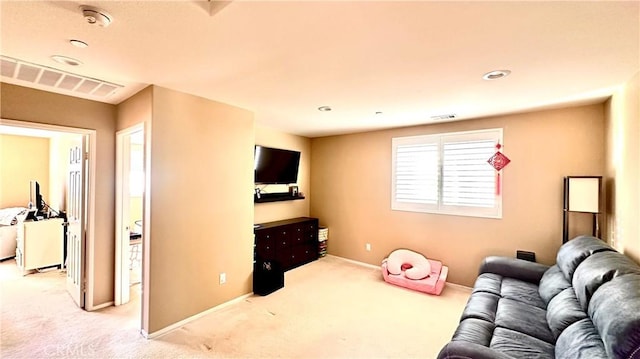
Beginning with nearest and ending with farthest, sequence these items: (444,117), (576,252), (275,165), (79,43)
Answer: (79,43)
(576,252)
(444,117)
(275,165)

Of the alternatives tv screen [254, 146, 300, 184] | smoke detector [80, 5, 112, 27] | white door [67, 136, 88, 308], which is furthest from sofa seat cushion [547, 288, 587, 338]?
white door [67, 136, 88, 308]

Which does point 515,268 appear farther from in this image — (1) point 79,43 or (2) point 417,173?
(1) point 79,43

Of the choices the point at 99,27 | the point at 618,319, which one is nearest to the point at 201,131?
the point at 99,27

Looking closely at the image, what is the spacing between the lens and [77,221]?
130 inches

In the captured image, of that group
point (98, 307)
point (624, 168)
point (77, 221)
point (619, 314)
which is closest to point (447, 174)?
point (624, 168)

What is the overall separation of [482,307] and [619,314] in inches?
42.5

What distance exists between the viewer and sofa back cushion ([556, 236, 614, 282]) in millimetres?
2266

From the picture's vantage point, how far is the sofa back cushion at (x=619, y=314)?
3.97ft

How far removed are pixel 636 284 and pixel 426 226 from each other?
281 cm

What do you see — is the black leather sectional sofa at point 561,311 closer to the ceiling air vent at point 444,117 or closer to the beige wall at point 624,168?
the beige wall at point 624,168

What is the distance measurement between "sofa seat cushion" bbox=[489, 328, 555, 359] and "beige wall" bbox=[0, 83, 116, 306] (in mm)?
3963

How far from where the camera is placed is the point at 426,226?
4.31 m

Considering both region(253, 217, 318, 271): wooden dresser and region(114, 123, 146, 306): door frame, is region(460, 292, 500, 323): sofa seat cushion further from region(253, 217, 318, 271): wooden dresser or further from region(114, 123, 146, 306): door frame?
region(114, 123, 146, 306): door frame

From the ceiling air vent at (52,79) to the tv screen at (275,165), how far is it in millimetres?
2028
